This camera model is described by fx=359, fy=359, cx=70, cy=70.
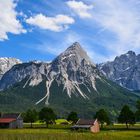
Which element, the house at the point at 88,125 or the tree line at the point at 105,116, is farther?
the tree line at the point at 105,116

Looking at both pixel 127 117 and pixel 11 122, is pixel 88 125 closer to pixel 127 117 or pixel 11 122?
pixel 127 117

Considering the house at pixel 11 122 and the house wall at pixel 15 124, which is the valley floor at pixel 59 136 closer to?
the house wall at pixel 15 124

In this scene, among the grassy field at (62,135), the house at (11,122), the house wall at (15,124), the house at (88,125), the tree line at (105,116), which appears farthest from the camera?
the house at (11,122)

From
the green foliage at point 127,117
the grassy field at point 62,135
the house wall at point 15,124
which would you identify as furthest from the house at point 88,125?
the grassy field at point 62,135

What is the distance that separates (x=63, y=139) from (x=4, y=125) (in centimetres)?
12690

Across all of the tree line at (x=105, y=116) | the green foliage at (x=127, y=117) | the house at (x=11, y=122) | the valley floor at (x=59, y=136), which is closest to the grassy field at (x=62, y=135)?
the valley floor at (x=59, y=136)

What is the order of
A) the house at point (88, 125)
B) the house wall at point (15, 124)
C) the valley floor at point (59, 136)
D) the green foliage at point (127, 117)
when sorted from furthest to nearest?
the house wall at point (15, 124)
the green foliage at point (127, 117)
the house at point (88, 125)
the valley floor at point (59, 136)

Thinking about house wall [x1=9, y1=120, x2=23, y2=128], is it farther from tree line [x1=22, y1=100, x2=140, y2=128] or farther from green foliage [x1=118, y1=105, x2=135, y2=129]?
green foliage [x1=118, y1=105, x2=135, y2=129]

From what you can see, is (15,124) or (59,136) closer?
(59,136)

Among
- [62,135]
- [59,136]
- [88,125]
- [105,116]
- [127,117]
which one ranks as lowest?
[59,136]

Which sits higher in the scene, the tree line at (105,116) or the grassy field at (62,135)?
the tree line at (105,116)

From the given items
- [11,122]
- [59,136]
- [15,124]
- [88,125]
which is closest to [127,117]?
[88,125]

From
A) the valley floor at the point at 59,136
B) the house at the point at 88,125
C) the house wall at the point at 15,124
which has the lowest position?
the valley floor at the point at 59,136

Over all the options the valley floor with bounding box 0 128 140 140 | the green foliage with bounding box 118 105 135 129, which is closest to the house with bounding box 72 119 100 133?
the green foliage with bounding box 118 105 135 129
